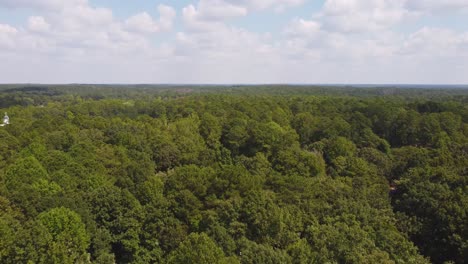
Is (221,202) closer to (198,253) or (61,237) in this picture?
(198,253)

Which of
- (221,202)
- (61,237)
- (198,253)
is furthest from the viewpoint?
(221,202)

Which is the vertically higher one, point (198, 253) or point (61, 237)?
point (198, 253)

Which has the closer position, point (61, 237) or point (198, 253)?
point (198, 253)

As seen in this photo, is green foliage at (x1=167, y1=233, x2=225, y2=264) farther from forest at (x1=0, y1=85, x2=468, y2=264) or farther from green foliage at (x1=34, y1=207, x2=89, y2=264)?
green foliage at (x1=34, y1=207, x2=89, y2=264)

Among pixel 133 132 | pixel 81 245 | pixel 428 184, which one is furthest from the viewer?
pixel 133 132

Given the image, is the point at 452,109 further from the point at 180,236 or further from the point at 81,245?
the point at 81,245

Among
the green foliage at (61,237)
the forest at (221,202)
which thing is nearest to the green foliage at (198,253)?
the forest at (221,202)

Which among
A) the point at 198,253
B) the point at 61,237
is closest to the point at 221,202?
the point at 198,253

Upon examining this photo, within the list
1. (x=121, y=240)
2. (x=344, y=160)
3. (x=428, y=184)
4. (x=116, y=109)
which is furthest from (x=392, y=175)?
(x=116, y=109)

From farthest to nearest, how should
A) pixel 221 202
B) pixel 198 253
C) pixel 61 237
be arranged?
pixel 221 202
pixel 61 237
pixel 198 253

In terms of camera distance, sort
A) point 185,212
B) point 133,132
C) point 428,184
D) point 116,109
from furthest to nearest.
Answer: point 116,109 < point 133,132 < point 428,184 < point 185,212

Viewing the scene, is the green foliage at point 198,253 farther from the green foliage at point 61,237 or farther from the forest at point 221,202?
the green foliage at point 61,237
